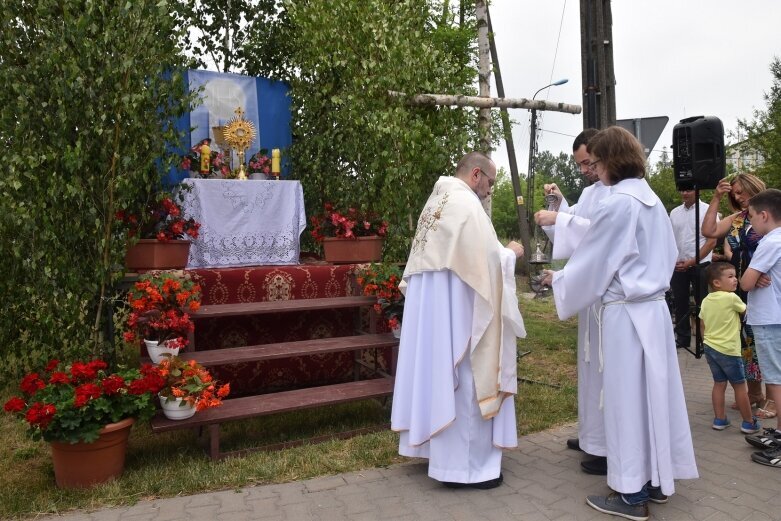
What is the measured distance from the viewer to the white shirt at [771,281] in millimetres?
4176

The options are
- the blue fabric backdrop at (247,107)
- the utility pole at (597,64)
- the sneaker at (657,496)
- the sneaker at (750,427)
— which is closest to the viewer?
the sneaker at (657,496)

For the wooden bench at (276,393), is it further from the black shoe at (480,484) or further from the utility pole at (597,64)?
the utility pole at (597,64)

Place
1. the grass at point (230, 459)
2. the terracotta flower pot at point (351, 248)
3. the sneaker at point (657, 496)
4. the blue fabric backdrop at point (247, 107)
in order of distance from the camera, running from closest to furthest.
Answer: the sneaker at point (657, 496) → the grass at point (230, 459) → the terracotta flower pot at point (351, 248) → the blue fabric backdrop at point (247, 107)

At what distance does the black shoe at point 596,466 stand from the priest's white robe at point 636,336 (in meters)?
0.57

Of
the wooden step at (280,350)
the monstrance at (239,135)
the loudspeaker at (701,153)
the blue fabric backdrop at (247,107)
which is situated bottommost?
the wooden step at (280,350)

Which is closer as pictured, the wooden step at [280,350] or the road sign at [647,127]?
the wooden step at [280,350]

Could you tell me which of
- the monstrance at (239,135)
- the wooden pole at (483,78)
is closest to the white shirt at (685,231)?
the wooden pole at (483,78)

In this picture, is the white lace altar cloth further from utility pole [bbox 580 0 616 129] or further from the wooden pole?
utility pole [bbox 580 0 616 129]

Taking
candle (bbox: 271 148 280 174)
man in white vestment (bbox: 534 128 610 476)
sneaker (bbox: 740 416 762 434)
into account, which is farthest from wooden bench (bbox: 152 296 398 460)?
sneaker (bbox: 740 416 762 434)

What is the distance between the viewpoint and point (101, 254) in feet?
13.9

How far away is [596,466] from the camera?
155 inches

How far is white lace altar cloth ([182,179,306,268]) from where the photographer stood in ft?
19.7

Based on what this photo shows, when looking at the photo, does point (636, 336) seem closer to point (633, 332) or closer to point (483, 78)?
point (633, 332)

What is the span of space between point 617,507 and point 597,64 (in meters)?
5.80
